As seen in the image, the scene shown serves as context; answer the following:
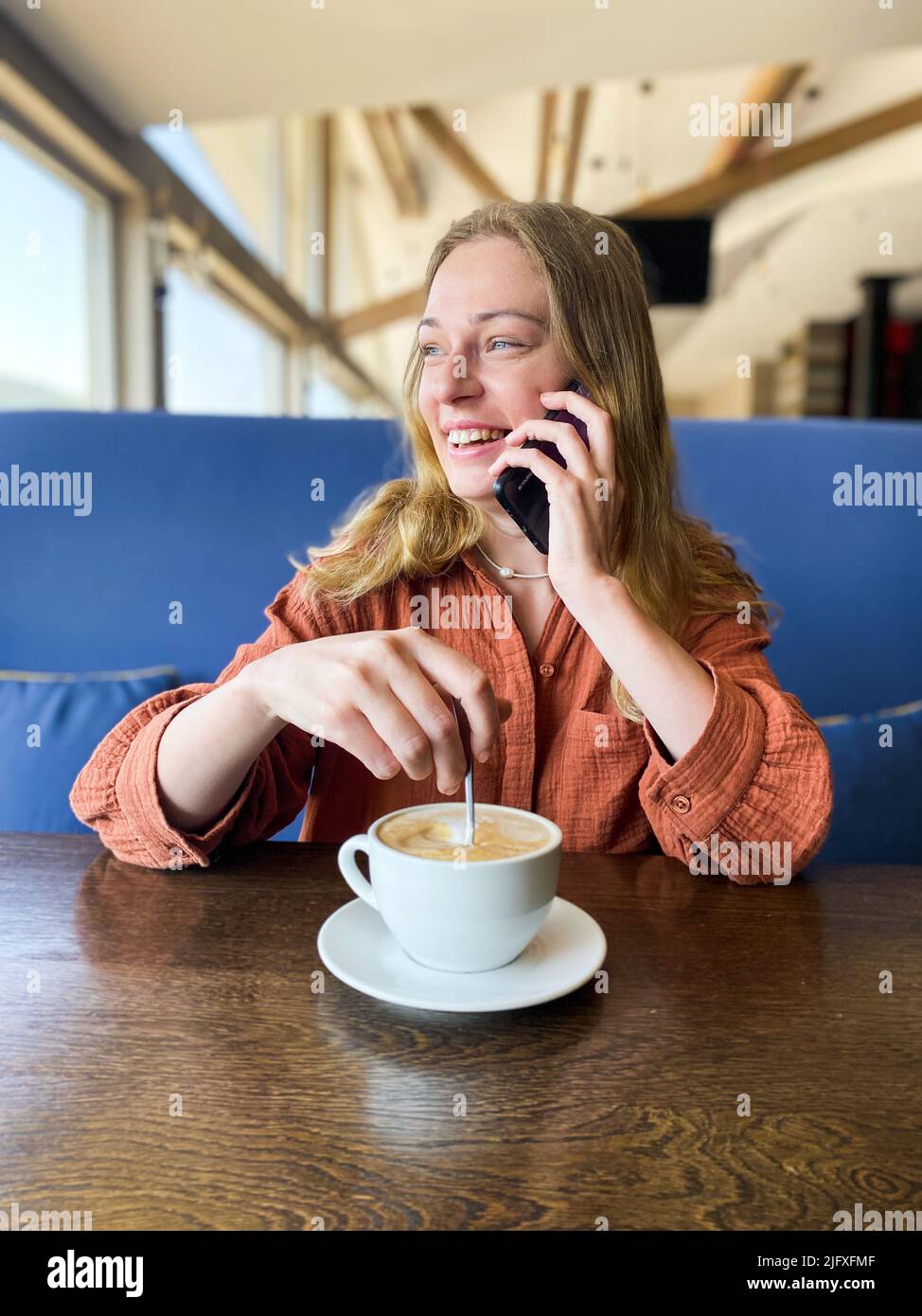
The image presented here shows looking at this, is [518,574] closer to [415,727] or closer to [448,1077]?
[415,727]

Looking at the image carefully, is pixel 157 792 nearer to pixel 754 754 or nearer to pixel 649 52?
pixel 754 754

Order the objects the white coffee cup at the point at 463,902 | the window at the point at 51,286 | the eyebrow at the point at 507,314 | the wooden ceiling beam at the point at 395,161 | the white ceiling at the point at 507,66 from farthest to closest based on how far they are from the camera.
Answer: the wooden ceiling beam at the point at 395,161 < the white ceiling at the point at 507,66 < the window at the point at 51,286 < the eyebrow at the point at 507,314 < the white coffee cup at the point at 463,902

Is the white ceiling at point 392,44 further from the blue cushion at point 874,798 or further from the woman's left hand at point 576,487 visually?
the blue cushion at point 874,798

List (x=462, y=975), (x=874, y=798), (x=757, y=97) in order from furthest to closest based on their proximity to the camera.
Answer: (x=757, y=97) < (x=874, y=798) < (x=462, y=975)

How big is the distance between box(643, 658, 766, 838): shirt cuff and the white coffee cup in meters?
0.35

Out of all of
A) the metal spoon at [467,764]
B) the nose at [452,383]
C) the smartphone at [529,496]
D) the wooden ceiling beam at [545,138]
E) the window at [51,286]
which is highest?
the wooden ceiling beam at [545,138]

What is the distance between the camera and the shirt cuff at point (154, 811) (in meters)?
0.94

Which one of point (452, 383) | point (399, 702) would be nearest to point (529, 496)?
point (452, 383)

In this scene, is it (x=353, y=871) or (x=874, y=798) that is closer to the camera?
(x=353, y=871)

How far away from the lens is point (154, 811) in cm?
94

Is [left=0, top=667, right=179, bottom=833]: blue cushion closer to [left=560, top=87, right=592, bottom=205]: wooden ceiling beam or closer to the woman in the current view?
the woman

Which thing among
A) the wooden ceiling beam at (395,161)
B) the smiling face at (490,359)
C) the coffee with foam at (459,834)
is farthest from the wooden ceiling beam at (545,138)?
the coffee with foam at (459,834)

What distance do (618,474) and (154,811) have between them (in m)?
0.75

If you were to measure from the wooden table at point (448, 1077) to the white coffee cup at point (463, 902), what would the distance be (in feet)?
0.15
